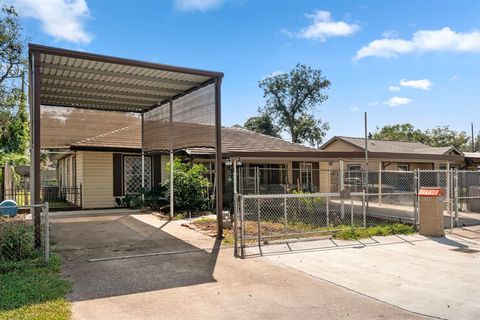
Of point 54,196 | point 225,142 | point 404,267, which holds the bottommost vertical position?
point 404,267

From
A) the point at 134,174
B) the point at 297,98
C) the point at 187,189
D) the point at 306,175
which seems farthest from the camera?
the point at 297,98

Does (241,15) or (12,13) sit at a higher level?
(12,13)

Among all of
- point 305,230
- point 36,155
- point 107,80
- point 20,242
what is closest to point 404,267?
point 305,230

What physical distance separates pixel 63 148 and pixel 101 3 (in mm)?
10365

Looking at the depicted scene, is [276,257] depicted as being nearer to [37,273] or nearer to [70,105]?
[37,273]

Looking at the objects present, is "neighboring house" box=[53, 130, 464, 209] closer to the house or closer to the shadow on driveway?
the house

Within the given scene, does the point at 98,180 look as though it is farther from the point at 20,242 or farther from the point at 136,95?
the point at 20,242

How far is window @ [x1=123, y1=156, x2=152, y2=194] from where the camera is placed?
55.8 feet

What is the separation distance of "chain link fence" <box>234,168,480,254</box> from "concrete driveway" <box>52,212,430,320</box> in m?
1.14

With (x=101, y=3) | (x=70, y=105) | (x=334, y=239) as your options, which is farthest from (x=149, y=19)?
Result: (x=334, y=239)

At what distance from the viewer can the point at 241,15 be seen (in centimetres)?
1463

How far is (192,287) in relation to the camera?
5.73 meters

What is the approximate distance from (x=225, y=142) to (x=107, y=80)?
7751 mm

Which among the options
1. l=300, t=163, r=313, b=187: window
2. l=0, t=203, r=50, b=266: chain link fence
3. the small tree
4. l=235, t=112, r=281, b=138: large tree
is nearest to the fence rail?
the small tree
